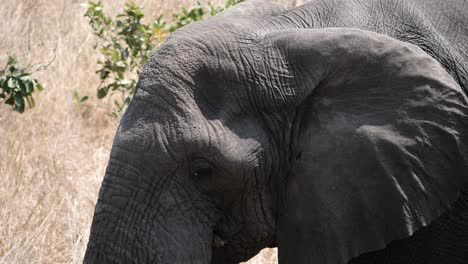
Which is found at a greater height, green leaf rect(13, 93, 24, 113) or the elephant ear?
the elephant ear

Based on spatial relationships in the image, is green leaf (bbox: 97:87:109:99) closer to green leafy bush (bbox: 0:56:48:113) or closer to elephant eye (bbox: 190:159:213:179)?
green leafy bush (bbox: 0:56:48:113)

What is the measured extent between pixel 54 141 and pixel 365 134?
12.1 ft

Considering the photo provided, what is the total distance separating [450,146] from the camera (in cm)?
343

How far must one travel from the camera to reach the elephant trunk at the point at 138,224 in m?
3.40

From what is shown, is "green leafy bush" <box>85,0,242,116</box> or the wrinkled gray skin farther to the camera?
"green leafy bush" <box>85,0,242,116</box>

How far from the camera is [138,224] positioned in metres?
3.41

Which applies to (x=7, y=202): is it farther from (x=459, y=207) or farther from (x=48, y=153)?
(x=459, y=207)

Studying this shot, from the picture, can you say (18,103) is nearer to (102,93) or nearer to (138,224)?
(102,93)

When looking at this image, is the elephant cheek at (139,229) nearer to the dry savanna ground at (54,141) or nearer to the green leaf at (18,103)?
the dry savanna ground at (54,141)

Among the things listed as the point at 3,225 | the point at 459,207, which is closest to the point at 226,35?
the point at 459,207

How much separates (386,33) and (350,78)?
0.27 meters

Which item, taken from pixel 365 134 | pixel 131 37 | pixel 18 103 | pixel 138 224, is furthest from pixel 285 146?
pixel 131 37

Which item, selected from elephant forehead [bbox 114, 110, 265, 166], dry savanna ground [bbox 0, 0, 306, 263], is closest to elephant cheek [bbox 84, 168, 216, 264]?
elephant forehead [bbox 114, 110, 265, 166]

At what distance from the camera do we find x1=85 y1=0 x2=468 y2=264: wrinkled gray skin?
3.40 m
